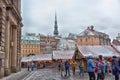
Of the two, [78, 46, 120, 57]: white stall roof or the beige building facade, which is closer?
the beige building facade

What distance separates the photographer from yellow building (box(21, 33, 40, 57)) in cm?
16975

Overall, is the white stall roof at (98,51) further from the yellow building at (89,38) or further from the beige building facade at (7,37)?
the yellow building at (89,38)

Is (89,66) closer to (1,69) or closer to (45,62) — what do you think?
(1,69)

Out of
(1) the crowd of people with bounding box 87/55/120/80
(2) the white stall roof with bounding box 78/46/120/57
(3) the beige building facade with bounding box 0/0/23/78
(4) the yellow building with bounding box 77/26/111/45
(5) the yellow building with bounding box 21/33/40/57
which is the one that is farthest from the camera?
(5) the yellow building with bounding box 21/33/40/57

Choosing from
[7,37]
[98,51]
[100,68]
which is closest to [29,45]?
[98,51]

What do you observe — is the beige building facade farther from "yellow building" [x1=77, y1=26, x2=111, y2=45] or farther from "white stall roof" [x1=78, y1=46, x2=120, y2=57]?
"yellow building" [x1=77, y1=26, x2=111, y2=45]

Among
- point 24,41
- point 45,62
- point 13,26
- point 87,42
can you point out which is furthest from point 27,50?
point 13,26

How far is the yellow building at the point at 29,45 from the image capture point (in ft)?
557

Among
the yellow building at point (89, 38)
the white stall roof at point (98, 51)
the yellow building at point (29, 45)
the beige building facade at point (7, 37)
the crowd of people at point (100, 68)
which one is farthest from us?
the yellow building at point (29, 45)

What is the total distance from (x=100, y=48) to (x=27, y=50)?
132518 millimetres

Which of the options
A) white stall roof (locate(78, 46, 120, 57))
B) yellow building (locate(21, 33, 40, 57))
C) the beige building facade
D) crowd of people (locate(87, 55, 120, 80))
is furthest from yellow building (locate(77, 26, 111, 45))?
crowd of people (locate(87, 55, 120, 80))

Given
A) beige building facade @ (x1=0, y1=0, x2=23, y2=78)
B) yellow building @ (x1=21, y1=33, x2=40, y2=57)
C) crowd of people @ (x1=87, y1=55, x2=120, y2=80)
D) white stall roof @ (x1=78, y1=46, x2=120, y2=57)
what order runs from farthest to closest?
1. yellow building @ (x1=21, y1=33, x2=40, y2=57)
2. white stall roof @ (x1=78, y1=46, x2=120, y2=57)
3. beige building facade @ (x1=0, y1=0, x2=23, y2=78)
4. crowd of people @ (x1=87, y1=55, x2=120, y2=80)

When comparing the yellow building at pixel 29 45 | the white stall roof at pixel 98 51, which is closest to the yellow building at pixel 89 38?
the yellow building at pixel 29 45

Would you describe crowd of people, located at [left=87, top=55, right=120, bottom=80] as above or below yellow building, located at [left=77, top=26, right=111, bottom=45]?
below
